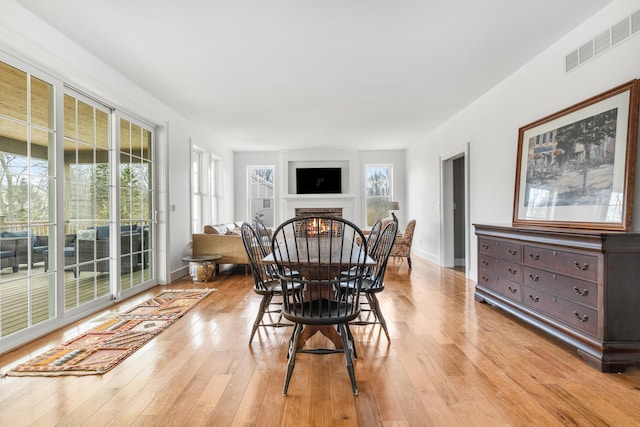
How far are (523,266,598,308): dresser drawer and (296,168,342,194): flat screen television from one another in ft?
19.5

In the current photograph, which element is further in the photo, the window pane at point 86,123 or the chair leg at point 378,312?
the window pane at point 86,123

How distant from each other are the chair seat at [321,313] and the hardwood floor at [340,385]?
15.6 inches

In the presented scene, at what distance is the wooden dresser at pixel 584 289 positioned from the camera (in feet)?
7.00

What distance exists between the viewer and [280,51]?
A: 3.30 meters

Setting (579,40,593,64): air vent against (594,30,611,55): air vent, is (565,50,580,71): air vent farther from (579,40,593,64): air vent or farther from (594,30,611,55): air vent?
(594,30,611,55): air vent

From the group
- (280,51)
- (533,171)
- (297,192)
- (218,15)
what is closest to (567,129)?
(533,171)

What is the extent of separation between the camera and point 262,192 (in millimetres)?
8914

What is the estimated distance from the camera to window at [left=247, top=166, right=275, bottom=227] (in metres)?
8.88

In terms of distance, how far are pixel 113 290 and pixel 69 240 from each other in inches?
36.9

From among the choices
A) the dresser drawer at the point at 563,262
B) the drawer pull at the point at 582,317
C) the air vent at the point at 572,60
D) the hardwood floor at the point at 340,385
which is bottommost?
the hardwood floor at the point at 340,385

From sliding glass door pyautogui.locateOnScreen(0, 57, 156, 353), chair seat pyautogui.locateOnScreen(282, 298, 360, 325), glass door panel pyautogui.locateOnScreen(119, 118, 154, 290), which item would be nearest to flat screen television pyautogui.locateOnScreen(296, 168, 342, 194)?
glass door panel pyautogui.locateOnScreen(119, 118, 154, 290)

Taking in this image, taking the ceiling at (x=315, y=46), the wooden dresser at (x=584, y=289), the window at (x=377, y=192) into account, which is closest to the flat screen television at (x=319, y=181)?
the window at (x=377, y=192)

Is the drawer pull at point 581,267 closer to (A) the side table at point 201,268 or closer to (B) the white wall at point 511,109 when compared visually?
(B) the white wall at point 511,109

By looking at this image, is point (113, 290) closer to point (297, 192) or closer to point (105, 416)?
point (105, 416)
